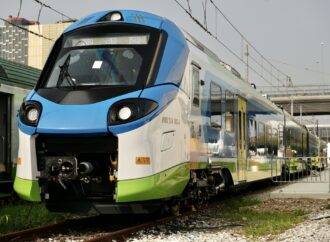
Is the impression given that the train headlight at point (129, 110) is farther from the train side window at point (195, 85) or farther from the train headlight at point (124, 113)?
the train side window at point (195, 85)

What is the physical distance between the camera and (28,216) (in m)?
9.44

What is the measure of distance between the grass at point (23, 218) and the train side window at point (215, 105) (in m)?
3.16

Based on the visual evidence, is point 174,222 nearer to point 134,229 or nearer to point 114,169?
point 134,229

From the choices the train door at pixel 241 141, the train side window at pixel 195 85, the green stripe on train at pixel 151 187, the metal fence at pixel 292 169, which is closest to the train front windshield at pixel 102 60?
the train side window at pixel 195 85

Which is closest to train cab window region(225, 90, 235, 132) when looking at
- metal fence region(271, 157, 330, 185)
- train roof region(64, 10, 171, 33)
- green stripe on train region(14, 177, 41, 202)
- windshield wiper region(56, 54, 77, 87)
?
train roof region(64, 10, 171, 33)

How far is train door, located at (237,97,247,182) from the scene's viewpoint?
41.6 ft

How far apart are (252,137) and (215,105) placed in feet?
13.6

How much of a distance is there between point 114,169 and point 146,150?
0.51 m

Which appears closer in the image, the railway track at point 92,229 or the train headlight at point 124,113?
the train headlight at point 124,113

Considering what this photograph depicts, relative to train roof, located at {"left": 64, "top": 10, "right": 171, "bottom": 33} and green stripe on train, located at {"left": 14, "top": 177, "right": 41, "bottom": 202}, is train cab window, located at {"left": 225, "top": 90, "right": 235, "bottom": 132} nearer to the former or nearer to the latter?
train roof, located at {"left": 64, "top": 10, "right": 171, "bottom": 33}

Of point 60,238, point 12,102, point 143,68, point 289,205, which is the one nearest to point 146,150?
point 143,68

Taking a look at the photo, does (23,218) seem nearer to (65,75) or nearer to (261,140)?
(65,75)

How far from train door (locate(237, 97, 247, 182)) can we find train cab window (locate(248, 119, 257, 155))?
0.83 metres

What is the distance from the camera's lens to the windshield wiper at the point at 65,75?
27.1 ft
